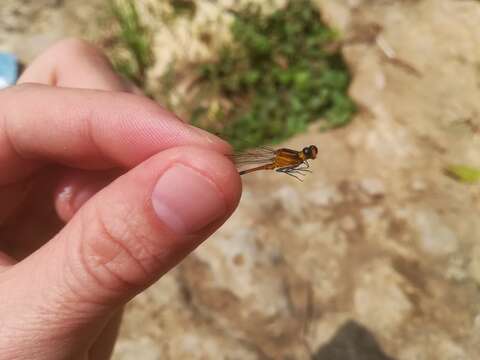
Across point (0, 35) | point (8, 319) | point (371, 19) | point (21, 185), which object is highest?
point (8, 319)

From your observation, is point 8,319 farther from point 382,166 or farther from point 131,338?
point 382,166

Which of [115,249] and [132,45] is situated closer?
[115,249]

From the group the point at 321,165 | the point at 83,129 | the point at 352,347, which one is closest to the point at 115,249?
the point at 83,129

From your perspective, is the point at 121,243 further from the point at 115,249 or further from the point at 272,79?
the point at 272,79

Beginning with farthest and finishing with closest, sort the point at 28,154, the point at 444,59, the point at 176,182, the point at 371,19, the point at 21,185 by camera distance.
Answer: the point at 371,19
the point at 444,59
the point at 21,185
the point at 28,154
the point at 176,182

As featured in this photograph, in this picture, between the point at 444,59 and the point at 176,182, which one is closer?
the point at 176,182

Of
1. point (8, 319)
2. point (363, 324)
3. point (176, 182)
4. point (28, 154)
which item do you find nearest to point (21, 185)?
point (28, 154)

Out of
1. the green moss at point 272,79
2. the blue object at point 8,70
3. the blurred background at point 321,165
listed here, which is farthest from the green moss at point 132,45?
the blue object at point 8,70
